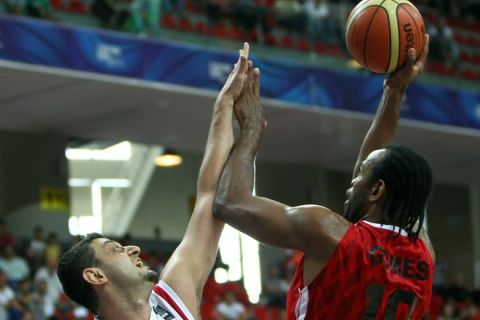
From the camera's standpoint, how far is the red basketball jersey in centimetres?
385

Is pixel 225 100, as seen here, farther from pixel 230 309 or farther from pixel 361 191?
pixel 230 309

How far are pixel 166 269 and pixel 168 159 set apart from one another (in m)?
17.1

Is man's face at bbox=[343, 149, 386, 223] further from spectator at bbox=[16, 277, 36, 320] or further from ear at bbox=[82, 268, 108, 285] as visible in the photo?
spectator at bbox=[16, 277, 36, 320]

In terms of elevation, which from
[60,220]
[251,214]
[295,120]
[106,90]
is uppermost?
[251,214]

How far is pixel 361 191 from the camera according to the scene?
4.04m

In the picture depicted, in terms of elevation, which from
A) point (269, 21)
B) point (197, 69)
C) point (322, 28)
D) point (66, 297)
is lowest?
point (66, 297)

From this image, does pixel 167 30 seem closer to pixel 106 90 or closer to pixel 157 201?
pixel 106 90

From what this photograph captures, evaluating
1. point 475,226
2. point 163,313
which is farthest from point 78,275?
point 475,226

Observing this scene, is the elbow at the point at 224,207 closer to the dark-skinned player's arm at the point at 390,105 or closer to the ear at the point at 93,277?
the ear at the point at 93,277

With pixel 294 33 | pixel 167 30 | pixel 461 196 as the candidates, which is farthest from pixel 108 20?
pixel 461 196

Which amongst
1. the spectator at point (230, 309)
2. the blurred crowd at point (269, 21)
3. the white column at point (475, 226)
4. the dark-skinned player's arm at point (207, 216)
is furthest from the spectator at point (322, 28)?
the dark-skinned player's arm at point (207, 216)

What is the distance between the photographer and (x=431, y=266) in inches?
161

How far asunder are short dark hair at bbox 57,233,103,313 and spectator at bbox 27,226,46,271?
11.5 meters

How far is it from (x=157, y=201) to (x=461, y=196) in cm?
698
